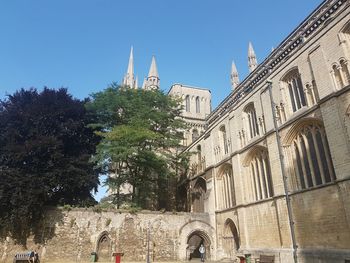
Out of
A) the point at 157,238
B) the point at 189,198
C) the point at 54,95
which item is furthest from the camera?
the point at 189,198

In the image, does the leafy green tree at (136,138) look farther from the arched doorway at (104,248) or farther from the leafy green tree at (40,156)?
the arched doorway at (104,248)

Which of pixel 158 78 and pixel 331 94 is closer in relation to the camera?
pixel 331 94

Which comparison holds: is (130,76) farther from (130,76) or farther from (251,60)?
(251,60)

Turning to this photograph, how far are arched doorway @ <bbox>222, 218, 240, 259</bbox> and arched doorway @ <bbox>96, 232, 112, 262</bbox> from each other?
30.3 feet

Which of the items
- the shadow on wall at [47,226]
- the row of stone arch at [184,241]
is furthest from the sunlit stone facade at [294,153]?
the shadow on wall at [47,226]

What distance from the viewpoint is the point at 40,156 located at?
21453 mm

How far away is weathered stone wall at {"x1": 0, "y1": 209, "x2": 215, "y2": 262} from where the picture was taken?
20.5m

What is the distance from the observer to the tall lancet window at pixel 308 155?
15.1m

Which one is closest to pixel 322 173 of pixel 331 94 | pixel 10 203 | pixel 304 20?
pixel 331 94

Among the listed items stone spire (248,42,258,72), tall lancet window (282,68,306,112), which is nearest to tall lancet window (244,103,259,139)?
tall lancet window (282,68,306,112)

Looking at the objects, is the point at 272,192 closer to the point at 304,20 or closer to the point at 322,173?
the point at 322,173

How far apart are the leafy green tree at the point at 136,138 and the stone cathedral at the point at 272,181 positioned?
3.97 meters

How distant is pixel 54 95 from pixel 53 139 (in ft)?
17.6

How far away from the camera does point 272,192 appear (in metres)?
19.0
